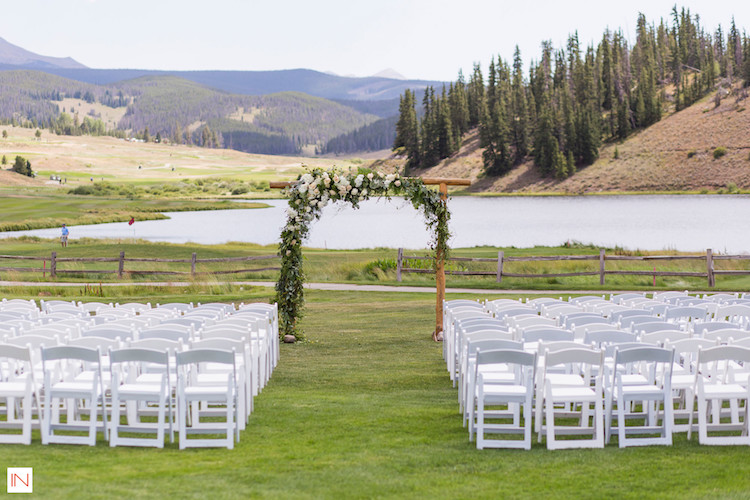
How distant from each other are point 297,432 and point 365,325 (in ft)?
33.0

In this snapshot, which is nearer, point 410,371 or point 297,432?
point 297,432

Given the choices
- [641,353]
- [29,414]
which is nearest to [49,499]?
[29,414]

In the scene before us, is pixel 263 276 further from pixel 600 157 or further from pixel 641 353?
pixel 600 157

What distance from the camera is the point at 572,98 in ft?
487

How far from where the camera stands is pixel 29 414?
7.23 meters

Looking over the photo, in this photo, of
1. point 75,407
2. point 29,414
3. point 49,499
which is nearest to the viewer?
point 49,499

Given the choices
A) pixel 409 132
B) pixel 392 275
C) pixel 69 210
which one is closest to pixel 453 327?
pixel 392 275

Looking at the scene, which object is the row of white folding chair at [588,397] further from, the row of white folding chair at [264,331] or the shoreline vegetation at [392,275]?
the shoreline vegetation at [392,275]

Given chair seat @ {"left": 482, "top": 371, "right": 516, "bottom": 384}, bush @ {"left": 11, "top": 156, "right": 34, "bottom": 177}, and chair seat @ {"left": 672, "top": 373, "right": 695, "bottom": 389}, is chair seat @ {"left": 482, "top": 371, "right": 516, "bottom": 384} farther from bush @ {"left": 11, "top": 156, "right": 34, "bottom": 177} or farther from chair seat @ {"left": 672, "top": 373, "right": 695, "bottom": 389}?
bush @ {"left": 11, "top": 156, "right": 34, "bottom": 177}

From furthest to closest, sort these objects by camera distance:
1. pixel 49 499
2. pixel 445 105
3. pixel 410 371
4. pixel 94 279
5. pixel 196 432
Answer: pixel 445 105, pixel 94 279, pixel 410 371, pixel 196 432, pixel 49 499

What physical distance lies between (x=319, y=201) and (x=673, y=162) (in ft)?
356

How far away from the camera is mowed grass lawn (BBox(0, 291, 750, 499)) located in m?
5.89

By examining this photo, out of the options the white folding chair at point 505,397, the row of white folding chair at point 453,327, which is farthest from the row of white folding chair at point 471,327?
the white folding chair at point 505,397

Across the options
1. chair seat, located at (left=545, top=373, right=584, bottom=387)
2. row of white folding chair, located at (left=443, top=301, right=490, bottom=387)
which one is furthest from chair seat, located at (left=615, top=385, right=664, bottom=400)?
row of white folding chair, located at (left=443, top=301, right=490, bottom=387)
